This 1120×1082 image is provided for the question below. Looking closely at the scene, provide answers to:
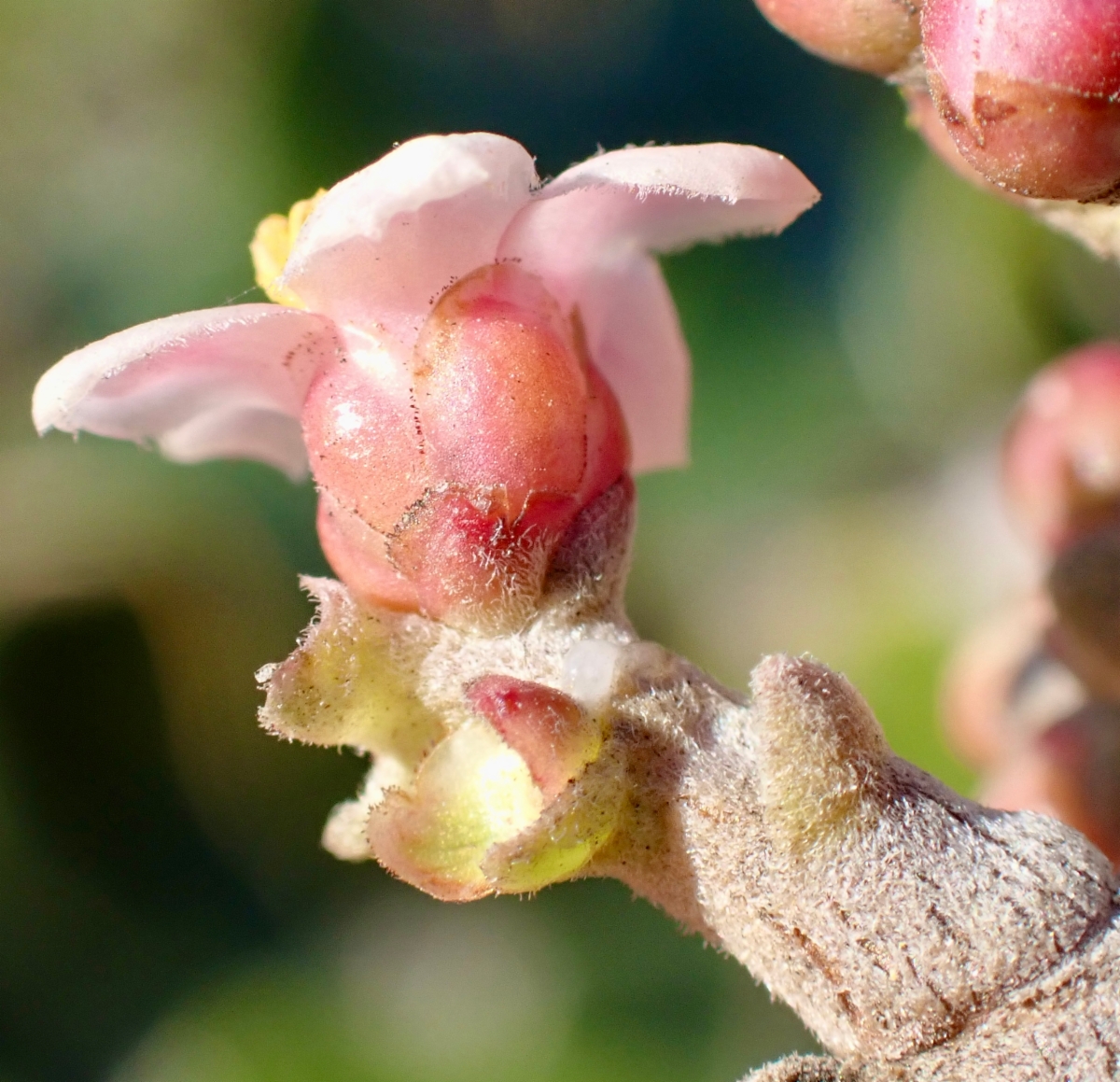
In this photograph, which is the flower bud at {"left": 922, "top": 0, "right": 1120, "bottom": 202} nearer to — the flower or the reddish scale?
the flower

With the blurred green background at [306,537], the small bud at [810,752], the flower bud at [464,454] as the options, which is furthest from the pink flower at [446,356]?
the blurred green background at [306,537]

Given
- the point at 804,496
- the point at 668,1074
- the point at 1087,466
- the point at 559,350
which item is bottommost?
the point at 668,1074

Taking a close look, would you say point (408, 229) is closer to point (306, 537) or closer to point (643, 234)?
point (643, 234)

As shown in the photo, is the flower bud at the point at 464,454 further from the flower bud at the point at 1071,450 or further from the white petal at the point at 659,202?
the flower bud at the point at 1071,450

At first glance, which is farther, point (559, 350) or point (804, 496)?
point (804, 496)

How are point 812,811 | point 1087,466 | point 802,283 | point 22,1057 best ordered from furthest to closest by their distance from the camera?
point 802,283, point 22,1057, point 1087,466, point 812,811

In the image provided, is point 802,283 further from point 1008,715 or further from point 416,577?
point 416,577

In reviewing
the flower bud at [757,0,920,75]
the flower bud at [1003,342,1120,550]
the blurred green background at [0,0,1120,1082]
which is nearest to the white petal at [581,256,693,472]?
the flower bud at [757,0,920,75]

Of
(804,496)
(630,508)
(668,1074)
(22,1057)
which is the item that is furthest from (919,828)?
(22,1057)
